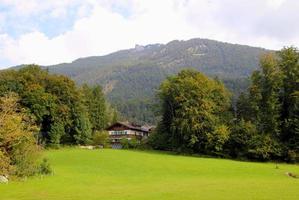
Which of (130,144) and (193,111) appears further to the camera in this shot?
(130,144)

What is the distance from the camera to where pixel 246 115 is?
78250 millimetres

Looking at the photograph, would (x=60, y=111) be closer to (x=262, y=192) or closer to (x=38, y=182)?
(x=38, y=182)

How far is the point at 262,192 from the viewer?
90.3 ft

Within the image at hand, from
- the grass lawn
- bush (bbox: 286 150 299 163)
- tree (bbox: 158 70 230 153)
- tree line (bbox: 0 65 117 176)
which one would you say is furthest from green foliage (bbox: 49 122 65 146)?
bush (bbox: 286 150 299 163)

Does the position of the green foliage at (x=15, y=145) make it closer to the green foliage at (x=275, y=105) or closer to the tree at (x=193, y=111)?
the tree at (x=193, y=111)

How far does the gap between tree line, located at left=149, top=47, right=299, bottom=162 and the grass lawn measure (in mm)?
14879

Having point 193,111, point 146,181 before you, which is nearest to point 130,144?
point 193,111

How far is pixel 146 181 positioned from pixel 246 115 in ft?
143

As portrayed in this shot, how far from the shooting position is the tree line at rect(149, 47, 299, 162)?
229ft

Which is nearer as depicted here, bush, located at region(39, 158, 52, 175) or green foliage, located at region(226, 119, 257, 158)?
bush, located at region(39, 158, 52, 175)

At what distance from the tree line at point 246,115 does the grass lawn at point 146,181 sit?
14.9 metres

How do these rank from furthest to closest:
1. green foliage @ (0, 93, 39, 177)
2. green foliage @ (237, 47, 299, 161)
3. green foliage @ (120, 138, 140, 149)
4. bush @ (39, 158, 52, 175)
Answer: green foliage @ (120, 138, 140, 149), green foliage @ (237, 47, 299, 161), bush @ (39, 158, 52, 175), green foliage @ (0, 93, 39, 177)

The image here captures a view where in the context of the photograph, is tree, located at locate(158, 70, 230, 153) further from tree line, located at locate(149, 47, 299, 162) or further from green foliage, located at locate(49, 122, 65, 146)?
green foliage, located at locate(49, 122, 65, 146)

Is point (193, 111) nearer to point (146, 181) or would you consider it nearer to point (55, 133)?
point (55, 133)
